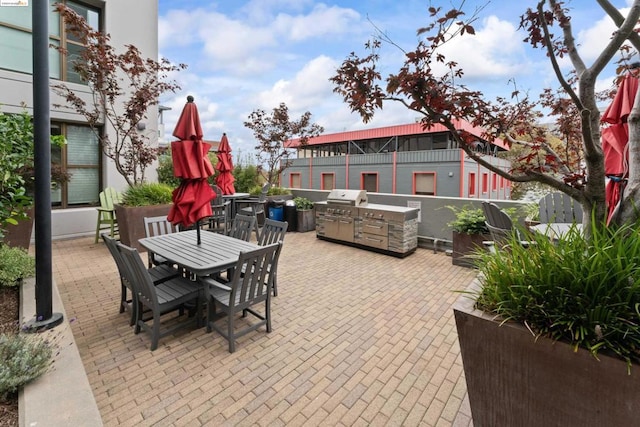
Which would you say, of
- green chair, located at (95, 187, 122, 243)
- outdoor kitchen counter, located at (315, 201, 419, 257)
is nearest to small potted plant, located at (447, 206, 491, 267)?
outdoor kitchen counter, located at (315, 201, 419, 257)

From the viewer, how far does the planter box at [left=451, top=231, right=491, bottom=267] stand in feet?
16.4

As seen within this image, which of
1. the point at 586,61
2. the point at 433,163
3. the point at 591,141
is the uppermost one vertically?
the point at 433,163

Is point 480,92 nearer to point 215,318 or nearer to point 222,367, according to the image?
point 222,367

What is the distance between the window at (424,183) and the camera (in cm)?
1606

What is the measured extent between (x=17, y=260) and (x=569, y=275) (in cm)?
506

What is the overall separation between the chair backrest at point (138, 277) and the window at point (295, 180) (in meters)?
→ 20.6

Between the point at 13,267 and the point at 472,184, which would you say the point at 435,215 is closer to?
the point at 13,267

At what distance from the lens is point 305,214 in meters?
8.10

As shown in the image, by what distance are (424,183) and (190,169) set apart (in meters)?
15.0

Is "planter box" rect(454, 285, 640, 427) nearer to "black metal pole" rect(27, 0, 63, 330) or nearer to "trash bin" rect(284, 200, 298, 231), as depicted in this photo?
"black metal pole" rect(27, 0, 63, 330)

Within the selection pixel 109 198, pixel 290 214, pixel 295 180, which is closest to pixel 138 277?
pixel 109 198

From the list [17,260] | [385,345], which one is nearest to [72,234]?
[17,260]

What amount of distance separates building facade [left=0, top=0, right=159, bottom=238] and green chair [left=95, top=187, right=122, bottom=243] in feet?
2.14

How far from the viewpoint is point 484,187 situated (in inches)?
756
